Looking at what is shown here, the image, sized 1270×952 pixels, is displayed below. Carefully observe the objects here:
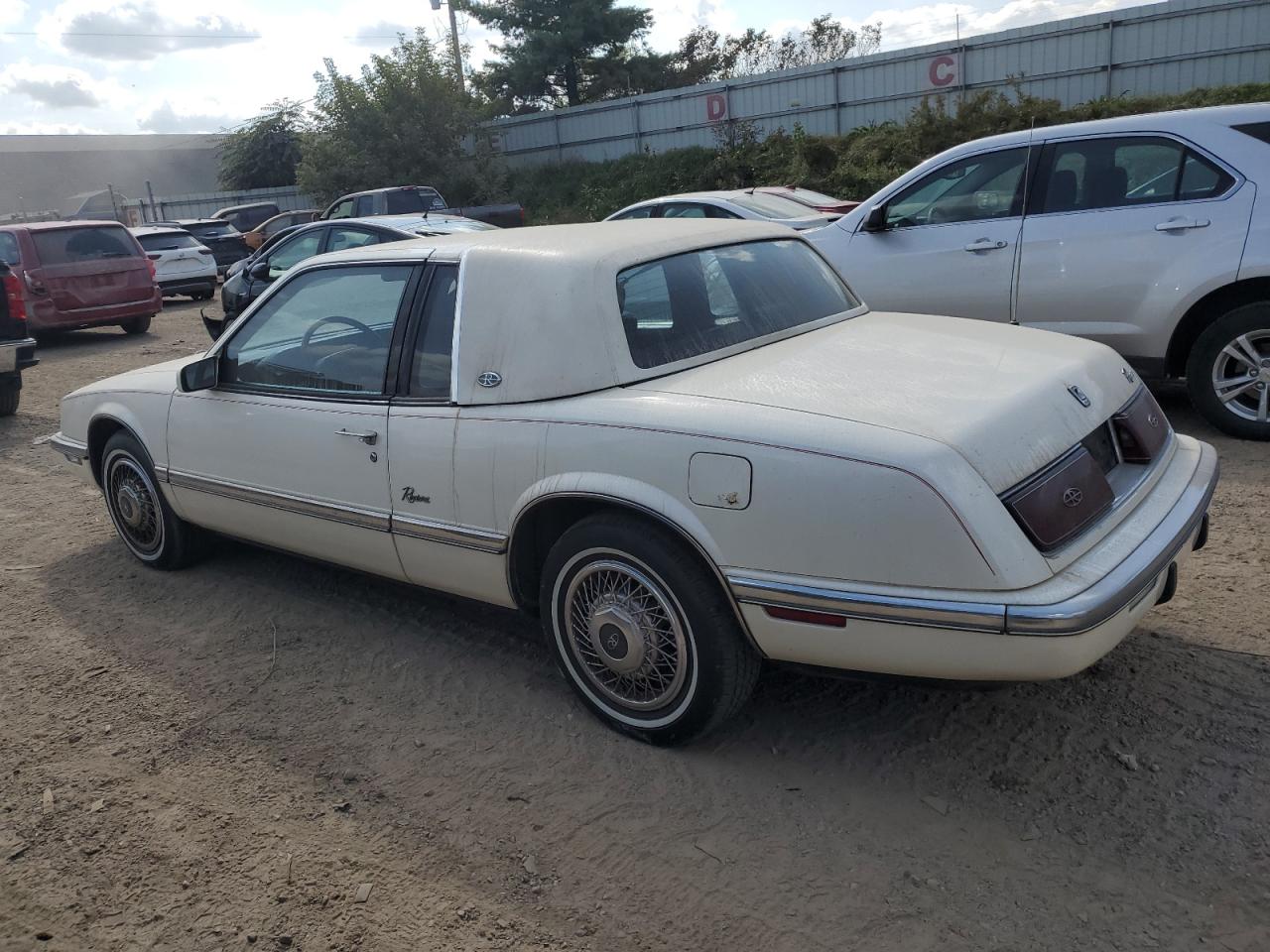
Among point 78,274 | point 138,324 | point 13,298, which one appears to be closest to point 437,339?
point 13,298

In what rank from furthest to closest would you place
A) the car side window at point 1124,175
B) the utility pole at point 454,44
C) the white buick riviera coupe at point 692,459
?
the utility pole at point 454,44
the car side window at point 1124,175
the white buick riviera coupe at point 692,459

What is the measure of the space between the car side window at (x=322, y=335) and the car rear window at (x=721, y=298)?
3.15ft

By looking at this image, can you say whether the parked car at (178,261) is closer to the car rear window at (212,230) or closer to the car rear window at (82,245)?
the car rear window at (212,230)

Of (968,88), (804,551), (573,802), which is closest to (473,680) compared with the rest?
(573,802)

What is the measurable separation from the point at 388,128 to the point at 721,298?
2737 centimetres

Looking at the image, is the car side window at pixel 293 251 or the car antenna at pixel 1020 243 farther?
the car side window at pixel 293 251

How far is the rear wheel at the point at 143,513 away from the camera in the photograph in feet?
16.2

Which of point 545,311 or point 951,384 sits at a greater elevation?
point 545,311

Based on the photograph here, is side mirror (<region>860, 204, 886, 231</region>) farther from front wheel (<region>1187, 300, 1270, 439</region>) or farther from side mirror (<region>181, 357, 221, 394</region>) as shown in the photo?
side mirror (<region>181, 357, 221, 394</region>)

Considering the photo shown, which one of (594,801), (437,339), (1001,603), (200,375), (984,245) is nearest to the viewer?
(1001,603)

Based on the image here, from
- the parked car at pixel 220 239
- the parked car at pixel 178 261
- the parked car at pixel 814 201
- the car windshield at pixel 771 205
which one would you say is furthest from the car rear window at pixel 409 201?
the parked car at pixel 220 239

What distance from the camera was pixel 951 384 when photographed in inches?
120

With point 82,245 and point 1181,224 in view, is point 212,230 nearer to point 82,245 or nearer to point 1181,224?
point 82,245

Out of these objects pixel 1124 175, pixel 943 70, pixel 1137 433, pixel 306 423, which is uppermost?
pixel 943 70
